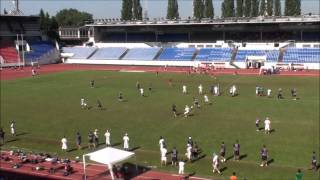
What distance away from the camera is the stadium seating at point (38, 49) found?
290ft

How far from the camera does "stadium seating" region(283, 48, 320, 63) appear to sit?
7325 cm

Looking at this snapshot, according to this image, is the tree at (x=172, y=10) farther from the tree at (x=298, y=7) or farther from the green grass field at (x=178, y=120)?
the green grass field at (x=178, y=120)

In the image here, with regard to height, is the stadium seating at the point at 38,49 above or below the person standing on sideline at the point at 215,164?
above

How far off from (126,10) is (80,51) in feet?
49.8

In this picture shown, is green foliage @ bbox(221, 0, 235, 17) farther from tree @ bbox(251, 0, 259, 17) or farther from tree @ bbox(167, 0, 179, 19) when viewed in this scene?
tree @ bbox(167, 0, 179, 19)

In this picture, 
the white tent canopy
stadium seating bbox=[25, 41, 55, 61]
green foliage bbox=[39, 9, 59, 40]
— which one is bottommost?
the white tent canopy

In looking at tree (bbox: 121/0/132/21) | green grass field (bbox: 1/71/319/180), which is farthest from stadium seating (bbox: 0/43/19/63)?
green grass field (bbox: 1/71/319/180)

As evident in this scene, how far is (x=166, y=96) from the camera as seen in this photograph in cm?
4709

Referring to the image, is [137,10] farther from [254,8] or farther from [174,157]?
[174,157]

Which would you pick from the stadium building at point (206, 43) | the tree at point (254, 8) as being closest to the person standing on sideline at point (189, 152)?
the stadium building at point (206, 43)

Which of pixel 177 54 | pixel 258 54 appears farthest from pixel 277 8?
pixel 177 54

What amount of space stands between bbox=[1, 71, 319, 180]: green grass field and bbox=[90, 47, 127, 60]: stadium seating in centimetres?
3284

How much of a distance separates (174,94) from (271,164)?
81.5 feet

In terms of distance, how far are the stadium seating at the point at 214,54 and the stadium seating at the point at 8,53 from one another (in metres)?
34.0
